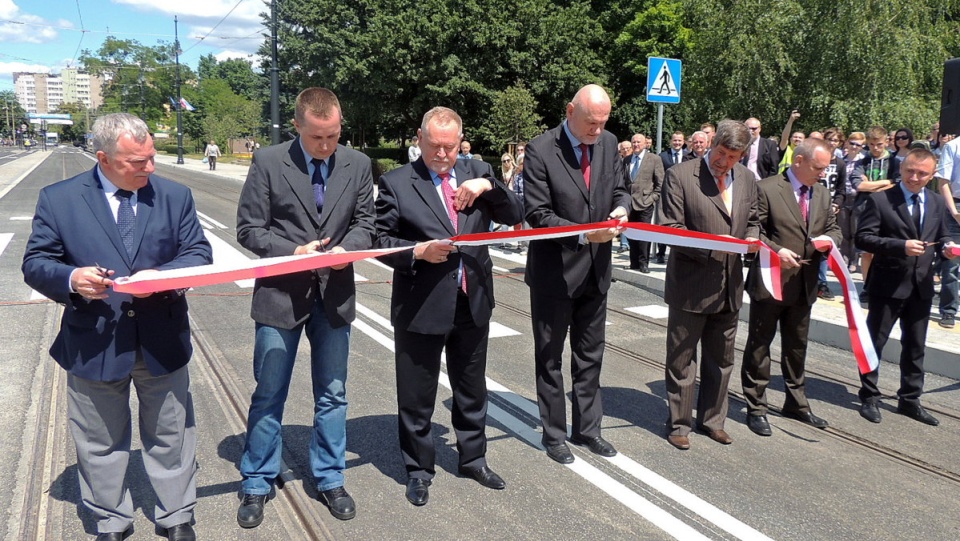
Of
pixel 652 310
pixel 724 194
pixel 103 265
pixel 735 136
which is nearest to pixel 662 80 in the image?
pixel 652 310

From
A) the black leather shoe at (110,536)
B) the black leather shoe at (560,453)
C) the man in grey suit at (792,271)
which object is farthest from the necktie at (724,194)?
the black leather shoe at (110,536)

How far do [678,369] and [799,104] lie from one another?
21.2m

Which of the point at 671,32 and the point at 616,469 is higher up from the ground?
the point at 671,32

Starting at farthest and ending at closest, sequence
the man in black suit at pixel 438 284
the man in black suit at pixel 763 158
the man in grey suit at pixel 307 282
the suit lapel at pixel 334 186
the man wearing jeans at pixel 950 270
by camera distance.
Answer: the man in black suit at pixel 763 158 → the man wearing jeans at pixel 950 270 → the man in black suit at pixel 438 284 → the suit lapel at pixel 334 186 → the man in grey suit at pixel 307 282

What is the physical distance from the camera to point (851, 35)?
2103 cm

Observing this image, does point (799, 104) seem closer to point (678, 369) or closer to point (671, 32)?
point (671, 32)

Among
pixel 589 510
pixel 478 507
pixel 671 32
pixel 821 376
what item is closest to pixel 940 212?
pixel 821 376

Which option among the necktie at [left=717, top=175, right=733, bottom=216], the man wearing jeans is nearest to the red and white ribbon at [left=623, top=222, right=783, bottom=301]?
the necktie at [left=717, top=175, right=733, bottom=216]

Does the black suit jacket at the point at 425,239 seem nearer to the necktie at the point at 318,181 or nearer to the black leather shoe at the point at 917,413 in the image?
the necktie at the point at 318,181

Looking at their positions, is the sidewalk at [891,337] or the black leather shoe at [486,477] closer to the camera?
the black leather shoe at [486,477]

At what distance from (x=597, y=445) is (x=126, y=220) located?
3044mm

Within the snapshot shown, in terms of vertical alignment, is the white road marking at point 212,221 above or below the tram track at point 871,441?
above

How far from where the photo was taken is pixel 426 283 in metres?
3.96

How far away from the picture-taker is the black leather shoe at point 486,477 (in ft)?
13.6
